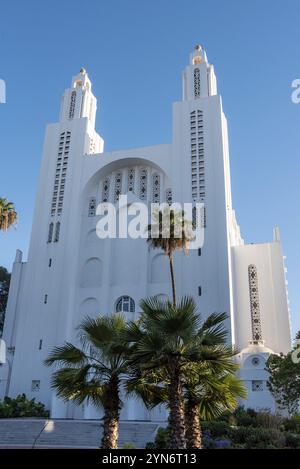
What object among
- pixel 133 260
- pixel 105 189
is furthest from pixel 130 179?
A: pixel 133 260

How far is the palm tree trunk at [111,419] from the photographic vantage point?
12.6m

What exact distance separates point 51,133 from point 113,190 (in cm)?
835

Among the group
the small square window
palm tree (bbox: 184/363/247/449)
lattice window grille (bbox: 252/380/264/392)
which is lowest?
palm tree (bbox: 184/363/247/449)

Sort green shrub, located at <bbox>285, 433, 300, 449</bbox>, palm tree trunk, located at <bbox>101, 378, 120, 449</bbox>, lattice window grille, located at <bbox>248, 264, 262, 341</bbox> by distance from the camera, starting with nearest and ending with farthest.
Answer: palm tree trunk, located at <bbox>101, 378, 120, 449</bbox>, green shrub, located at <bbox>285, 433, 300, 449</bbox>, lattice window grille, located at <bbox>248, 264, 262, 341</bbox>

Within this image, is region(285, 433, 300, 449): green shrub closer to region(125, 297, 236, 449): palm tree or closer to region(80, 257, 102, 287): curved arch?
region(125, 297, 236, 449): palm tree

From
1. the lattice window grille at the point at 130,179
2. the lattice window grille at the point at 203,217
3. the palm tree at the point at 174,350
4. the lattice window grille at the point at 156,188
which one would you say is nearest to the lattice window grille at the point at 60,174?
the lattice window grille at the point at 130,179

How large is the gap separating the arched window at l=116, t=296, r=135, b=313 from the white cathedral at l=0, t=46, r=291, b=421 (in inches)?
3.1

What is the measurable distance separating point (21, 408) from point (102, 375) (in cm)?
1946

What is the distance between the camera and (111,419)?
12.8m

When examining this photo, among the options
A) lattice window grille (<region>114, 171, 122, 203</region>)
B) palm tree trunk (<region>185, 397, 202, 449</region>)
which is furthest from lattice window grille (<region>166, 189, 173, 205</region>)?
palm tree trunk (<region>185, 397, 202, 449</region>)

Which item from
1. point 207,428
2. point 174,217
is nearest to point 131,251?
point 174,217

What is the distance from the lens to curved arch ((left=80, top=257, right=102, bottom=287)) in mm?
36219

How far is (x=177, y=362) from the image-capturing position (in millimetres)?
12703
